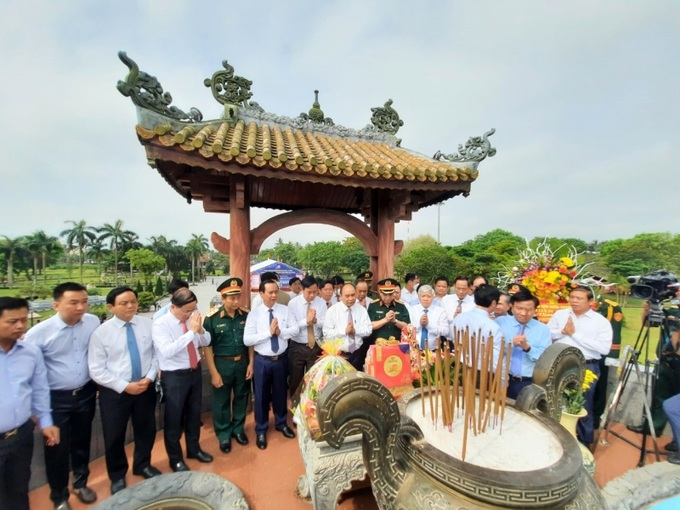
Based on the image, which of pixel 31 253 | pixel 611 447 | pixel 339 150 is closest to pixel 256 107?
pixel 339 150

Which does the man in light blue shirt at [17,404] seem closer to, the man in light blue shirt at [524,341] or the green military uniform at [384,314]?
the green military uniform at [384,314]

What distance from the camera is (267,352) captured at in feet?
12.0

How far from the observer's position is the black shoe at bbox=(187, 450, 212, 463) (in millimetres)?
3305

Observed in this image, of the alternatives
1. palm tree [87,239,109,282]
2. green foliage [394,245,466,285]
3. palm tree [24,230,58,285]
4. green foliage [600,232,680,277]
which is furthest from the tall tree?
green foliage [600,232,680,277]

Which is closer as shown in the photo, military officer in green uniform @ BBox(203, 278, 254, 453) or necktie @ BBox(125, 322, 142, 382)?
necktie @ BBox(125, 322, 142, 382)

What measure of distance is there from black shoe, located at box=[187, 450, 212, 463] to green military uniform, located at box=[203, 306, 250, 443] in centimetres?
23

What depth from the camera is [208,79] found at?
479 cm

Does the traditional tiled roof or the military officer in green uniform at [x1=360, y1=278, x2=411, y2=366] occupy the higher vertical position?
the traditional tiled roof

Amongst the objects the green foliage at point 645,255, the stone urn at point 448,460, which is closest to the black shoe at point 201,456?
the stone urn at point 448,460

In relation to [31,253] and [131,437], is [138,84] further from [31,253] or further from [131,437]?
[31,253]

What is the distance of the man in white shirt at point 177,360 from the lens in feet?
10.0

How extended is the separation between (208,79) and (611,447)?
751cm

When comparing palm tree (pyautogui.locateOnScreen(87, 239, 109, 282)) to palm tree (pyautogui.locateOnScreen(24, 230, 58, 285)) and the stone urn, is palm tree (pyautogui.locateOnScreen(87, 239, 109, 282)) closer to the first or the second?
palm tree (pyautogui.locateOnScreen(24, 230, 58, 285))

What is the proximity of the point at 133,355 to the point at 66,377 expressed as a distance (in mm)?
521
